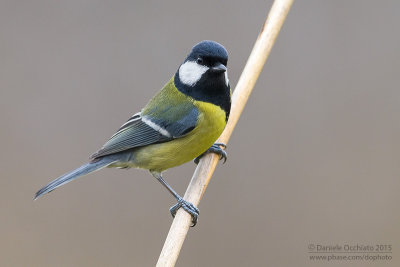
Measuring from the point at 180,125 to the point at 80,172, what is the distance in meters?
0.59

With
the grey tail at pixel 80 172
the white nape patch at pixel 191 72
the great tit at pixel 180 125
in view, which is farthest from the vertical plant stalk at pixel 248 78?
the grey tail at pixel 80 172

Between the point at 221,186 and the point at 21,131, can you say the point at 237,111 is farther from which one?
the point at 21,131

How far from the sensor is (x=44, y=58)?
4.40 m

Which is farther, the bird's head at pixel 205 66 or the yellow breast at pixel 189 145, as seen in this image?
the yellow breast at pixel 189 145

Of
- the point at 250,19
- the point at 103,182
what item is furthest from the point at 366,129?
the point at 103,182

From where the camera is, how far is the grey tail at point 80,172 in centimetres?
274

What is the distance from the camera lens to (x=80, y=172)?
2.87 metres

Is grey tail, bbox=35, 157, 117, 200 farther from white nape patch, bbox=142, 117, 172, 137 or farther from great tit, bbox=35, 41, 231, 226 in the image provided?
white nape patch, bbox=142, 117, 172, 137

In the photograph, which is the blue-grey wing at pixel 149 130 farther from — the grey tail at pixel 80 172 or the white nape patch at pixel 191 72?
the white nape patch at pixel 191 72

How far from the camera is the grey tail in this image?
108 inches

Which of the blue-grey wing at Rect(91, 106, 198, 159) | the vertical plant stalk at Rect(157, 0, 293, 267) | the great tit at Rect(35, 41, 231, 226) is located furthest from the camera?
the blue-grey wing at Rect(91, 106, 198, 159)

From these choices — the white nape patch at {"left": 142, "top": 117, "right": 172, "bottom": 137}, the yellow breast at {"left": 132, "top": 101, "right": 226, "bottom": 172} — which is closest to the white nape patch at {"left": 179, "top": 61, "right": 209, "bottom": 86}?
the yellow breast at {"left": 132, "top": 101, "right": 226, "bottom": 172}

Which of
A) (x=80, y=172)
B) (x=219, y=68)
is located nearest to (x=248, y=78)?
(x=219, y=68)

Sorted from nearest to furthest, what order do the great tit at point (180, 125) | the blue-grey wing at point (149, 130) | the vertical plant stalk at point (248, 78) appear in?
1. the vertical plant stalk at point (248, 78)
2. the great tit at point (180, 125)
3. the blue-grey wing at point (149, 130)
